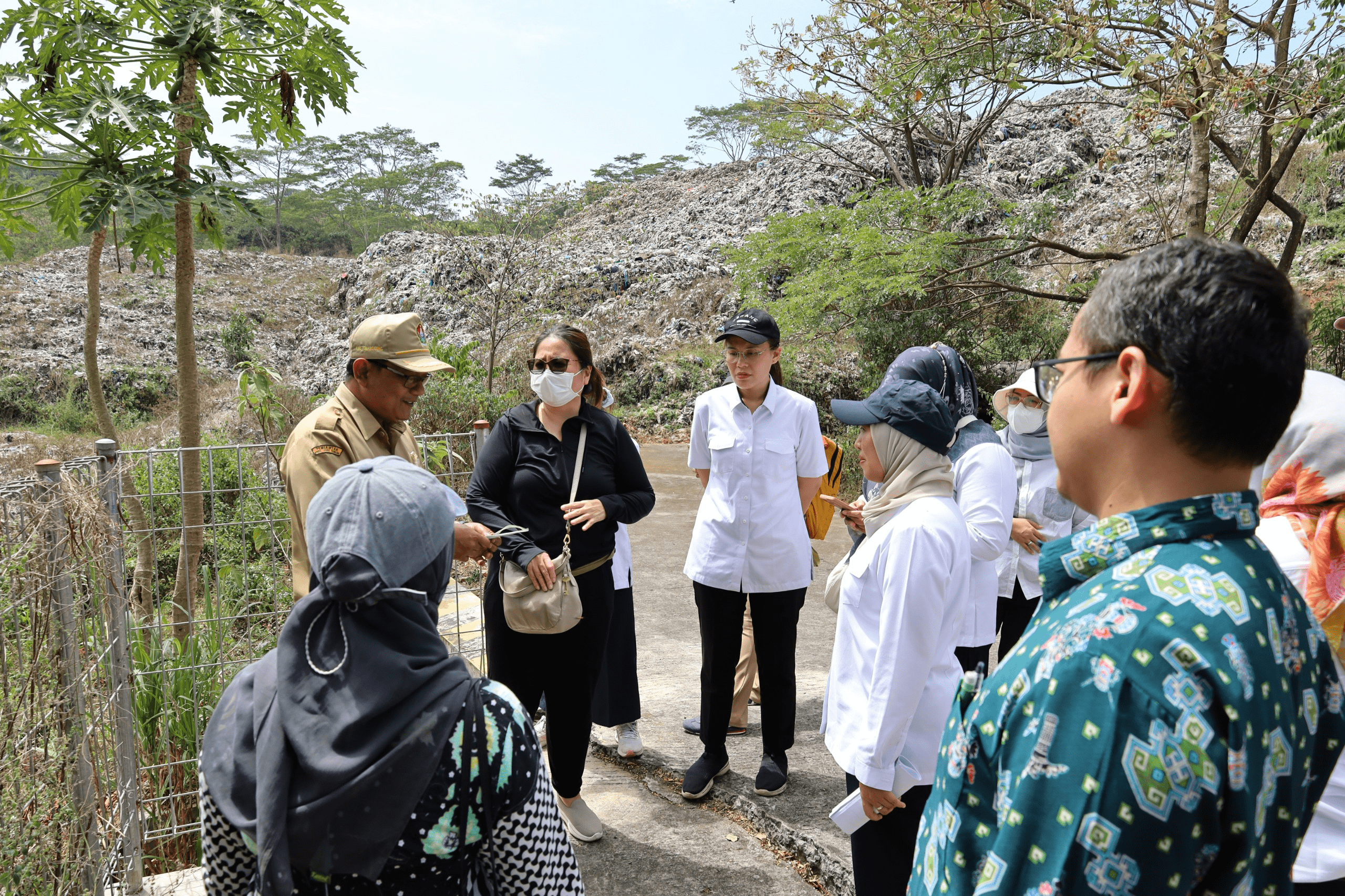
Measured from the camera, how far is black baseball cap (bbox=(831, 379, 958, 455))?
201 centimetres

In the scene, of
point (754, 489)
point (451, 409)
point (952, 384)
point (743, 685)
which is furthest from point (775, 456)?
point (451, 409)

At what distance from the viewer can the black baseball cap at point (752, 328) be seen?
131 inches

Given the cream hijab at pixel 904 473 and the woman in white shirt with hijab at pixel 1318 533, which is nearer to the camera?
the woman in white shirt with hijab at pixel 1318 533

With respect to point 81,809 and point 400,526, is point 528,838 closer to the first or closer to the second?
point 400,526

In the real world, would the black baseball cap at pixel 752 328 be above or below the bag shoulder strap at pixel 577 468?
above

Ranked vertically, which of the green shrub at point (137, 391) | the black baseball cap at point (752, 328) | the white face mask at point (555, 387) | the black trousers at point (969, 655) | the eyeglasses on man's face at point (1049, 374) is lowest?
the green shrub at point (137, 391)

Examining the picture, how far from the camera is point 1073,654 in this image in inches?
31.4

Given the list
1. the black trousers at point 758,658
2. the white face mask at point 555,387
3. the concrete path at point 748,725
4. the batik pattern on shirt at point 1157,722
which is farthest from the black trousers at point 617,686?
the batik pattern on shirt at point 1157,722

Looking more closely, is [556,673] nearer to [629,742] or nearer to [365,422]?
[629,742]

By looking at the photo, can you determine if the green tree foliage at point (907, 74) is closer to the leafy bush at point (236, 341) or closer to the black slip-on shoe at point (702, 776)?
the black slip-on shoe at point (702, 776)

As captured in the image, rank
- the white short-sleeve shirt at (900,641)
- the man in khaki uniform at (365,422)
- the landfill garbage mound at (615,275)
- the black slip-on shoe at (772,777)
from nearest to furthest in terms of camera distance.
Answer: the white short-sleeve shirt at (900,641) < the man in khaki uniform at (365,422) < the black slip-on shoe at (772,777) < the landfill garbage mound at (615,275)

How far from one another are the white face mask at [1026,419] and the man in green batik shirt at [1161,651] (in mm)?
2555

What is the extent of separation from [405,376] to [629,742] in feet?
6.28

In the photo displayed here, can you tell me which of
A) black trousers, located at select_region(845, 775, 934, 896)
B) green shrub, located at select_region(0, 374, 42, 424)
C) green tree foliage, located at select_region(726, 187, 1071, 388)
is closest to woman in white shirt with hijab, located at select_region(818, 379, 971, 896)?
black trousers, located at select_region(845, 775, 934, 896)
